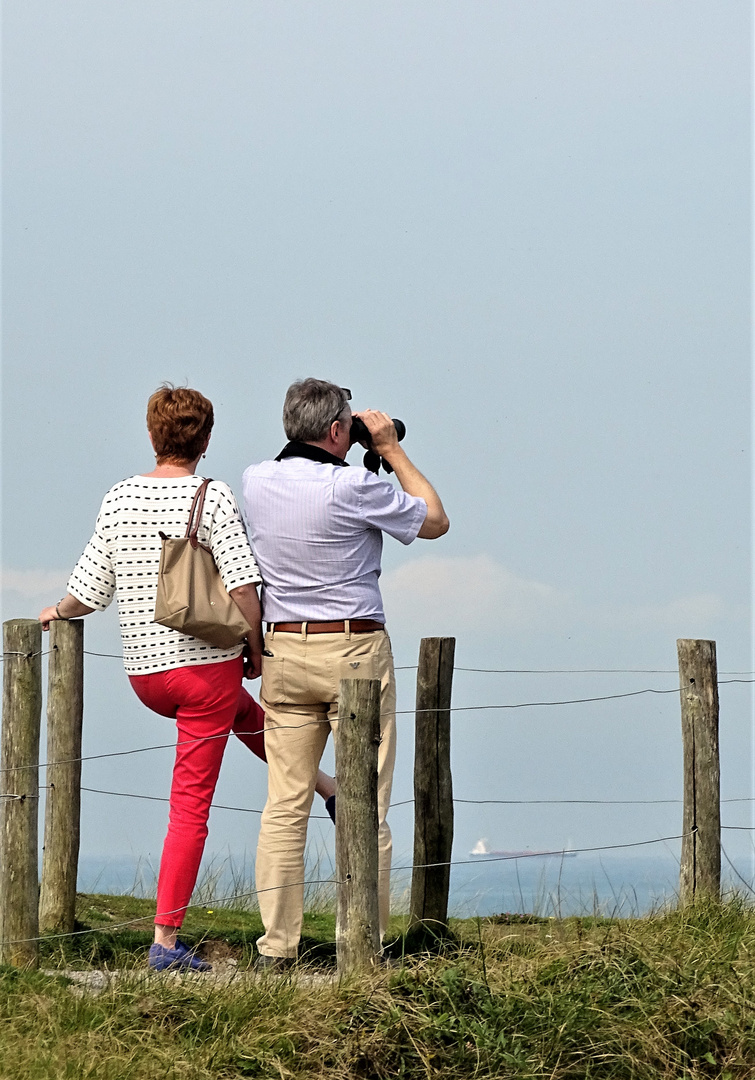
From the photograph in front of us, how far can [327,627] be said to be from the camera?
580cm

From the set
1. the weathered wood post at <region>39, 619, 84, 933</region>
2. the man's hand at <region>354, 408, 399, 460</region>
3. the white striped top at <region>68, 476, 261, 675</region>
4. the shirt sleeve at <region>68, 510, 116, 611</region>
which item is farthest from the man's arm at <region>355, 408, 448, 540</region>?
the weathered wood post at <region>39, 619, 84, 933</region>

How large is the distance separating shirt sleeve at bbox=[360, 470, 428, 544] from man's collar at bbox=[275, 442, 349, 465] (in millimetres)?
210

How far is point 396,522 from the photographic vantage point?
580cm

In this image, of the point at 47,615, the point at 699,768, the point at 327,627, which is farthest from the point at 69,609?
the point at 699,768

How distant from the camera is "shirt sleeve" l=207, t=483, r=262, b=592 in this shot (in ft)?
19.1

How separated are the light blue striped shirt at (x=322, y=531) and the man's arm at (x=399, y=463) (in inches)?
5.0

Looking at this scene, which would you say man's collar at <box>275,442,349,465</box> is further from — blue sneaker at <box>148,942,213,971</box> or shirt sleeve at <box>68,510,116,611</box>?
blue sneaker at <box>148,942,213,971</box>

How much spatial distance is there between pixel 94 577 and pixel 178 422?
2.95 feet

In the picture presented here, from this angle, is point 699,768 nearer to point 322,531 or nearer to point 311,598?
point 311,598

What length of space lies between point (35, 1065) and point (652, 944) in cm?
275

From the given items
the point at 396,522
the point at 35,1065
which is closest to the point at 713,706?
the point at 396,522

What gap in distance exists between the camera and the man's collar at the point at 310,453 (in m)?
5.87

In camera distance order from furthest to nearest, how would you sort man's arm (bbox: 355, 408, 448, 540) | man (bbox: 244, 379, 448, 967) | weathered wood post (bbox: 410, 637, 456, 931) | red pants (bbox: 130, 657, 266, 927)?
weathered wood post (bbox: 410, 637, 456, 931) < man's arm (bbox: 355, 408, 448, 540) < red pants (bbox: 130, 657, 266, 927) < man (bbox: 244, 379, 448, 967)

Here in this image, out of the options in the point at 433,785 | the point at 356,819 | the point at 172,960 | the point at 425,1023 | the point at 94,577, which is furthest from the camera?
the point at 433,785
